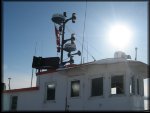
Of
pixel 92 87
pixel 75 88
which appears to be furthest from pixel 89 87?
pixel 75 88

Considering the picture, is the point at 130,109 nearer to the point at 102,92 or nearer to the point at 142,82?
the point at 102,92

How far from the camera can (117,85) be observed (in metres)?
15.1

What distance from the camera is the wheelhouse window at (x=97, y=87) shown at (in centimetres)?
1575

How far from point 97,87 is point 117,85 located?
1.52 metres

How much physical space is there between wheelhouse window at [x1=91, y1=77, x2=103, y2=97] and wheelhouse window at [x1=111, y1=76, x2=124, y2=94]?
0.85 metres

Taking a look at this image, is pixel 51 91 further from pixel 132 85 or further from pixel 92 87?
pixel 132 85

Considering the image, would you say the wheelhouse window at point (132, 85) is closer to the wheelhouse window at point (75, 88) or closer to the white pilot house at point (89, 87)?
the white pilot house at point (89, 87)

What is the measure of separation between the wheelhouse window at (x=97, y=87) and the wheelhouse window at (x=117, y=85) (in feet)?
2.80

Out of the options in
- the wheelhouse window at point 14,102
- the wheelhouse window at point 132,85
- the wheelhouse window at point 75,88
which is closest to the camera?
the wheelhouse window at point 132,85

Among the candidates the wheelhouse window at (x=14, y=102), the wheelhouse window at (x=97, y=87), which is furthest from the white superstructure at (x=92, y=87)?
the wheelhouse window at (x=14, y=102)

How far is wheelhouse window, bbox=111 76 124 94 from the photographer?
14.9 m

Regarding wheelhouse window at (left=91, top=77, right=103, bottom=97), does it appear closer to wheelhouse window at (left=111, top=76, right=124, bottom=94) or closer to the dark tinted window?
wheelhouse window at (left=111, top=76, right=124, bottom=94)

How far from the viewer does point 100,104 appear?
15.3 meters

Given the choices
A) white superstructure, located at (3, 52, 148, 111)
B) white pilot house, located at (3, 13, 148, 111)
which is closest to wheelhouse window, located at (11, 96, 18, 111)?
white pilot house, located at (3, 13, 148, 111)
